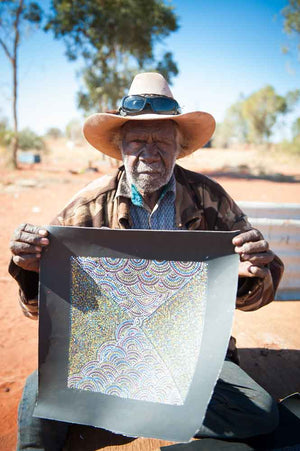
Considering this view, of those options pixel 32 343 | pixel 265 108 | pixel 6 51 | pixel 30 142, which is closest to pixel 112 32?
pixel 6 51

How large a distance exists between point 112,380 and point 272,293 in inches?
42.9

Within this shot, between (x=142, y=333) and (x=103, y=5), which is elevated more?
(x=103, y=5)

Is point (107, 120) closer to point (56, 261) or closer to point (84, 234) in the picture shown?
point (84, 234)

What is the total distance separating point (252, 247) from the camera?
1.76 metres

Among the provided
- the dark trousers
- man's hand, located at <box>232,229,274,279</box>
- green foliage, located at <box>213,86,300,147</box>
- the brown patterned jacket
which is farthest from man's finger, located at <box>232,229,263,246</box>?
green foliage, located at <box>213,86,300,147</box>

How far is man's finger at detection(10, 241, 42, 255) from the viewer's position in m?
1.82

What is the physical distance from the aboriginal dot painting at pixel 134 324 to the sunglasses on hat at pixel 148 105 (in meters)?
1.18

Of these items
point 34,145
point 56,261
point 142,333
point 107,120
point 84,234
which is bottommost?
point 142,333

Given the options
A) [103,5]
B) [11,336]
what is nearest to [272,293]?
[11,336]

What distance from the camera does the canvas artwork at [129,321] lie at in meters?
1.71

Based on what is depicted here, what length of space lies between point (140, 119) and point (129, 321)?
137 cm

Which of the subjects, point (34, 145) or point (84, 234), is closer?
point (84, 234)

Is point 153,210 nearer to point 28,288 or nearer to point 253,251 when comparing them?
point 253,251

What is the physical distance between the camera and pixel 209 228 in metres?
2.51
